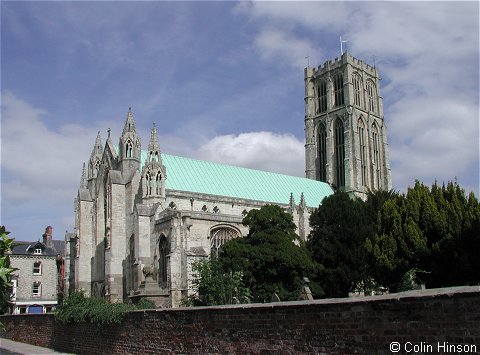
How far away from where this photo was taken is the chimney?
223 ft

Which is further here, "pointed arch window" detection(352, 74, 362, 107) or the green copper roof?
"pointed arch window" detection(352, 74, 362, 107)

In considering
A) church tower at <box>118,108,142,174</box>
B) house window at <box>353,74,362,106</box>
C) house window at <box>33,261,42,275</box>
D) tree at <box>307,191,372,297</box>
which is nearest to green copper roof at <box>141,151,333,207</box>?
church tower at <box>118,108,142,174</box>

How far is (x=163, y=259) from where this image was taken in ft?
130

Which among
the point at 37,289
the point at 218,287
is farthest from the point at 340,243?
the point at 37,289

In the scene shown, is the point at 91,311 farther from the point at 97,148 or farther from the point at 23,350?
the point at 97,148

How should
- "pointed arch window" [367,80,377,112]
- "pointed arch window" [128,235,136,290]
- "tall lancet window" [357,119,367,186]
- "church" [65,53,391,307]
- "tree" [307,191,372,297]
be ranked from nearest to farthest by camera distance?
"tree" [307,191,372,297] < "church" [65,53,391,307] < "pointed arch window" [128,235,136,290] < "tall lancet window" [357,119,367,186] < "pointed arch window" [367,80,377,112]

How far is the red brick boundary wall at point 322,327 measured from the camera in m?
7.79

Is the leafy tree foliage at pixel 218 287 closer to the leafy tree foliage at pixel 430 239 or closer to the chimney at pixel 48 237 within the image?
the leafy tree foliage at pixel 430 239

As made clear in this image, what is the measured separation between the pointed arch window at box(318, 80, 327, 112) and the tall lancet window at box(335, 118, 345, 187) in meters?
3.58

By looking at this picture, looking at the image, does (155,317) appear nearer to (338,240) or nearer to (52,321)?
(52,321)

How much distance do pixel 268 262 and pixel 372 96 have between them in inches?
1655

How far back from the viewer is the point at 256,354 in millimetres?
11172

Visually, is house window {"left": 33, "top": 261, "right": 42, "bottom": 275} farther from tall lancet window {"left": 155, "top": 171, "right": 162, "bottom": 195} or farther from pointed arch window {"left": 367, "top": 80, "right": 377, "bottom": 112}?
pointed arch window {"left": 367, "top": 80, "right": 377, "bottom": 112}

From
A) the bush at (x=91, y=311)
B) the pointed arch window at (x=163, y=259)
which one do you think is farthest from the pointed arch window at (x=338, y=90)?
the bush at (x=91, y=311)
